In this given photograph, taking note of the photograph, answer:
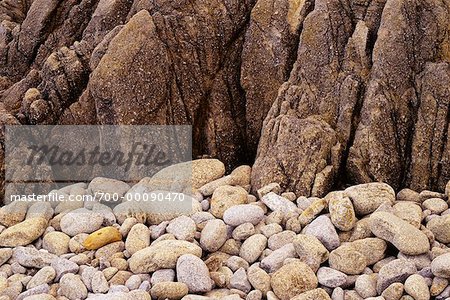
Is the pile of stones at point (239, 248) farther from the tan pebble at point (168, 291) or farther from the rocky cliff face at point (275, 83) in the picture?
the rocky cliff face at point (275, 83)

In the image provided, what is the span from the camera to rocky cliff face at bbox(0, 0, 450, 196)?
22.8 feet

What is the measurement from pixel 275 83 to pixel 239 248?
302cm

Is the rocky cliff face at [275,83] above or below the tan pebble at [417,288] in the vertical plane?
above

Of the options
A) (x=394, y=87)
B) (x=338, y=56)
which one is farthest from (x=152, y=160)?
(x=394, y=87)

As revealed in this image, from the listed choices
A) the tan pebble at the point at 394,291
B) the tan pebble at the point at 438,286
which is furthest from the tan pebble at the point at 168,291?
the tan pebble at the point at 438,286

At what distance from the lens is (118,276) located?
5.76 meters

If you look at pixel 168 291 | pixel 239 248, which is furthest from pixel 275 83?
pixel 168 291

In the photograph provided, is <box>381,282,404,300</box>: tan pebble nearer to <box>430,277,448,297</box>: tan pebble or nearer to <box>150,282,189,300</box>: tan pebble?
<box>430,277,448,297</box>: tan pebble

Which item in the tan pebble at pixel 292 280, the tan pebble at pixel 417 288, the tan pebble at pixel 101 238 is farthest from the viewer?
the tan pebble at pixel 101 238

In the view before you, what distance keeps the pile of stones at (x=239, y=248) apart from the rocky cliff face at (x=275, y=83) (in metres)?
0.60

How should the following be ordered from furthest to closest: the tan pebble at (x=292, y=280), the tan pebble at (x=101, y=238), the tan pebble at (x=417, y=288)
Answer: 1. the tan pebble at (x=101, y=238)
2. the tan pebble at (x=292, y=280)
3. the tan pebble at (x=417, y=288)

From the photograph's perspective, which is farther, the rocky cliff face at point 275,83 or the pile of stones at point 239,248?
the rocky cliff face at point 275,83

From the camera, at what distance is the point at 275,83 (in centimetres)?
824

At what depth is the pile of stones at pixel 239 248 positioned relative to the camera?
5398 millimetres
